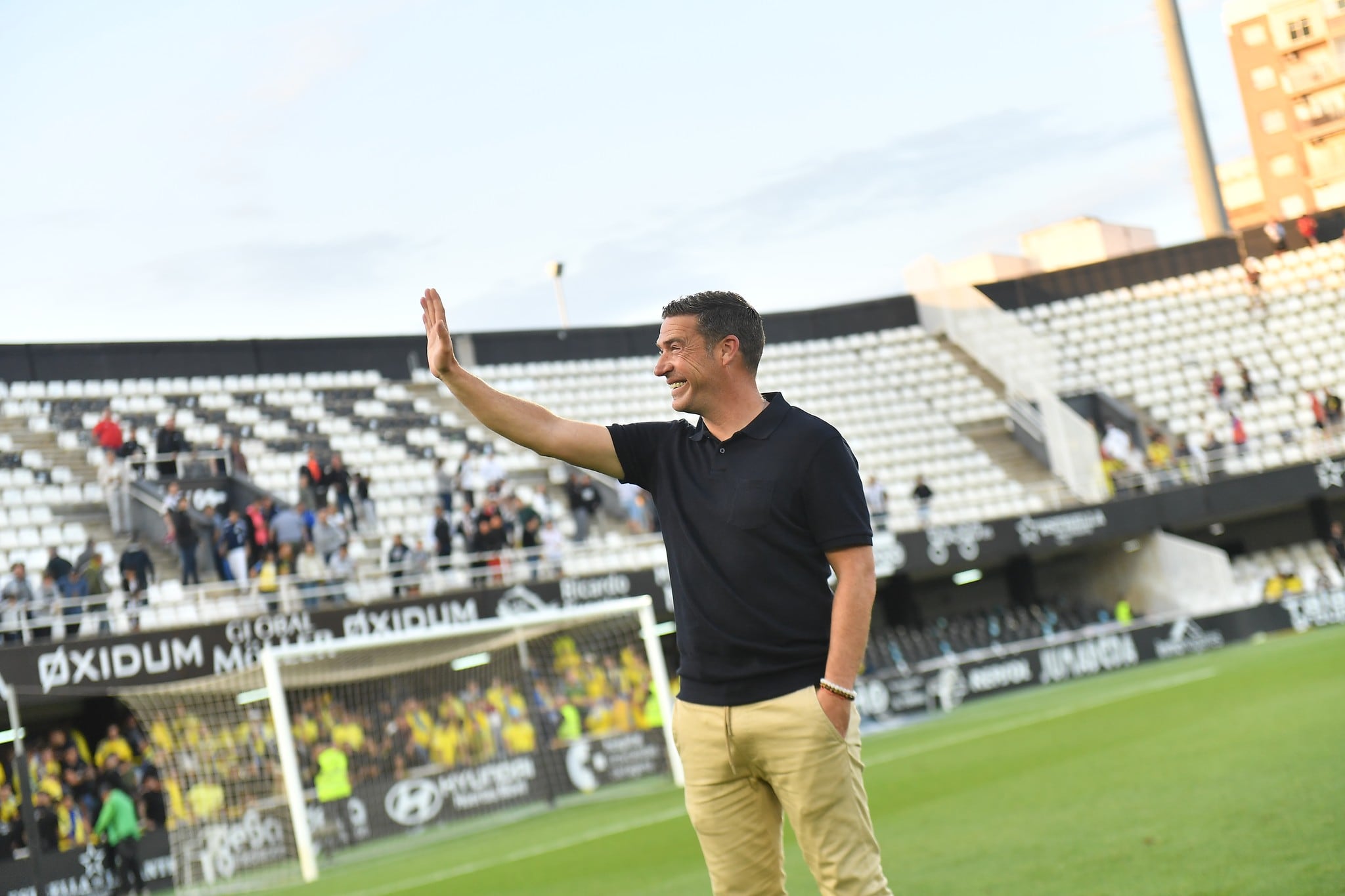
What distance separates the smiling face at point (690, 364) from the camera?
12.0ft

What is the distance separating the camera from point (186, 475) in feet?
77.9

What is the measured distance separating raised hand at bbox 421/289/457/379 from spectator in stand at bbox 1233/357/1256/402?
33646mm

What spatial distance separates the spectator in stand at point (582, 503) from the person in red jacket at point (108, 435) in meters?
7.59

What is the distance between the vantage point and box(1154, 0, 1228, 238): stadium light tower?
54531 millimetres

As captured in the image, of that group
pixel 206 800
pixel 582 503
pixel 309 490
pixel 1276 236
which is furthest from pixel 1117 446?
pixel 206 800

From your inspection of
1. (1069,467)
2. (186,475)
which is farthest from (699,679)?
(1069,467)

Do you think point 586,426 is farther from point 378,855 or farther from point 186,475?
point 186,475

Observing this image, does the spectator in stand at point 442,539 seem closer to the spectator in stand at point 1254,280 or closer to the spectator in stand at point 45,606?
the spectator in stand at point 45,606

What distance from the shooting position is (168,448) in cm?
2306

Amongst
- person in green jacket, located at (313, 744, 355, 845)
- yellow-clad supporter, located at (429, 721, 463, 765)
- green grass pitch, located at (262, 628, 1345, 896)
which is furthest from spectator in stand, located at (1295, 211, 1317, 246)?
person in green jacket, located at (313, 744, 355, 845)

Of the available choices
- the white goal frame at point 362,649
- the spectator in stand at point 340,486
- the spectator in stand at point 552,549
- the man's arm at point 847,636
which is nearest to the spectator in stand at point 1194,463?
the spectator in stand at point 552,549

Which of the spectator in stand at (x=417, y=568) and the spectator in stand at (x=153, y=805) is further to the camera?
the spectator in stand at (x=417, y=568)

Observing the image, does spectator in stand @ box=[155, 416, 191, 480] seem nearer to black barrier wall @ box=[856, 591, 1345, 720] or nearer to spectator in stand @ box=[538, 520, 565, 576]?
spectator in stand @ box=[538, 520, 565, 576]

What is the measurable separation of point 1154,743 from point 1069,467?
71.8 ft
